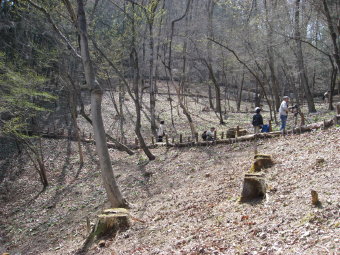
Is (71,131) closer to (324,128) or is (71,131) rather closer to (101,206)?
(101,206)

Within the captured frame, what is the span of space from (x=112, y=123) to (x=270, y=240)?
78.6 ft

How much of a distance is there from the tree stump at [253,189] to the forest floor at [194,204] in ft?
0.72

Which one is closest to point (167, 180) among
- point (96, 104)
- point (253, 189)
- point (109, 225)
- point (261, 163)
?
point (261, 163)

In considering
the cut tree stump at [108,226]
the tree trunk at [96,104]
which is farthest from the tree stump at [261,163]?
the tree trunk at [96,104]

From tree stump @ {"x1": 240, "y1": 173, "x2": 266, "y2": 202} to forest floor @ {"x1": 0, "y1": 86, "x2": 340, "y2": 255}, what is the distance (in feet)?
0.72

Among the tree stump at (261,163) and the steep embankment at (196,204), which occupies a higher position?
the tree stump at (261,163)

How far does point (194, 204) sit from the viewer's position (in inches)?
348

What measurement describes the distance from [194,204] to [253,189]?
199cm

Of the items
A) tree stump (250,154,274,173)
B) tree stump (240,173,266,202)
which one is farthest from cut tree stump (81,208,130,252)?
tree stump (250,154,274,173)

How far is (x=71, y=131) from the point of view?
85.1 feet

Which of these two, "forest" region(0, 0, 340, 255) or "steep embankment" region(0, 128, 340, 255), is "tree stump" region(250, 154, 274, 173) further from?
"steep embankment" region(0, 128, 340, 255)

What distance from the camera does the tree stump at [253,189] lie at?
750cm

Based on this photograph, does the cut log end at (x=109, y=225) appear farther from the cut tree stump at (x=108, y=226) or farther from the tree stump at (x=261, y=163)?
the tree stump at (x=261, y=163)

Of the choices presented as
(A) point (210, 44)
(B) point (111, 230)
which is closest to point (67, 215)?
(B) point (111, 230)
